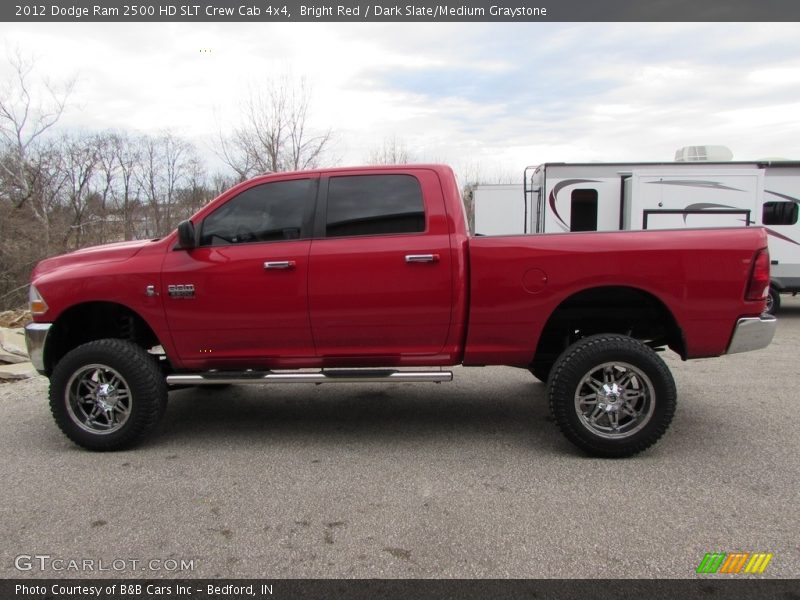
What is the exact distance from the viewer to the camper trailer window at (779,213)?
36.0 feet

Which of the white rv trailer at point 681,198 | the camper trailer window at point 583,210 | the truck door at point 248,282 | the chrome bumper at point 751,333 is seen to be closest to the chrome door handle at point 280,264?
the truck door at point 248,282

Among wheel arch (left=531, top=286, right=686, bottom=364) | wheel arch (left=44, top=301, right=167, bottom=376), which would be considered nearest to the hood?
wheel arch (left=44, top=301, right=167, bottom=376)

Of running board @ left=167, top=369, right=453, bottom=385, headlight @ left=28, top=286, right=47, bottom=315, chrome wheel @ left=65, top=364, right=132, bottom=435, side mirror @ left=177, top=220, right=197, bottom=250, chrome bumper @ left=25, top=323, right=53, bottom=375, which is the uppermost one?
side mirror @ left=177, top=220, right=197, bottom=250

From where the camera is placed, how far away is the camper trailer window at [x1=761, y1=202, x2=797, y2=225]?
36.0ft

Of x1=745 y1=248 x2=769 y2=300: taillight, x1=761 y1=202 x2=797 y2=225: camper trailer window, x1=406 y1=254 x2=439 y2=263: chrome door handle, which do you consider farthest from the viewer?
x1=761 y1=202 x2=797 y2=225: camper trailer window

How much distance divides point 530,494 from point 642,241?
1.87 m

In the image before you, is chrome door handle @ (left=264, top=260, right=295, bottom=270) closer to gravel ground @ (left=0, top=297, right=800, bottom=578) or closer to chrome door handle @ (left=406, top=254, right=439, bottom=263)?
chrome door handle @ (left=406, top=254, right=439, bottom=263)

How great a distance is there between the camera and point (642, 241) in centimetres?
382

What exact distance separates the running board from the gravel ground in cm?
53

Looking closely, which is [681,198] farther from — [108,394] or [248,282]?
[108,394]

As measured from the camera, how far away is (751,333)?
12.6ft

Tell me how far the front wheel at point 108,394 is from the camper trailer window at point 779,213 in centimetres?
1161
